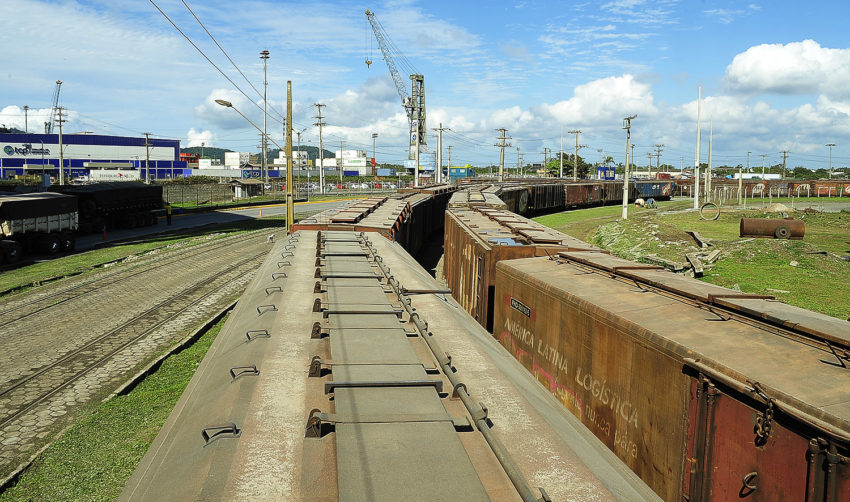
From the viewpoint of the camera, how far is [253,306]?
8391 millimetres

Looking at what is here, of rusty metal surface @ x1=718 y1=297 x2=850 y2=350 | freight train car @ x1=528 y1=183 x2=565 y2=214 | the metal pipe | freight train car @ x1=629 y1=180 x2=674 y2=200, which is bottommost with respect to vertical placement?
the metal pipe

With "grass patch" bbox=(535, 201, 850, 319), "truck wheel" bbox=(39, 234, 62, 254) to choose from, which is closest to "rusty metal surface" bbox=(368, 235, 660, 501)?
"grass patch" bbox=(535, 201, 850, 319)

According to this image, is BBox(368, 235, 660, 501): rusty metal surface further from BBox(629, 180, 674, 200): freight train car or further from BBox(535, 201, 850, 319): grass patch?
BBox(629, 180, 674, 200): freight train car

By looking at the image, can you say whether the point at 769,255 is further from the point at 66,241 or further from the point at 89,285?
the point at 66,241

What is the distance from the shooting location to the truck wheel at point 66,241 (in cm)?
3244

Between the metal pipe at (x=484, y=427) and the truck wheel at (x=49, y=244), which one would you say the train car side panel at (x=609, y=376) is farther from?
the truck wheel at (x=49, y=244)

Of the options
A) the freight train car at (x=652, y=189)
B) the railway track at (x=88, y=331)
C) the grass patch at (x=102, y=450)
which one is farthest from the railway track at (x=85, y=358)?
the freight train car at (x=652, y=189)

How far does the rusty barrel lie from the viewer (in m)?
28.5

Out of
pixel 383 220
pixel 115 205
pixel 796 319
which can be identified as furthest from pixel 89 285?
pixel 796 319

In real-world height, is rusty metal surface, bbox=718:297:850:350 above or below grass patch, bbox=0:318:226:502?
above

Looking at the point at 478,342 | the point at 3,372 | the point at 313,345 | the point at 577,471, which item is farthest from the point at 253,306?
the point at 3,372

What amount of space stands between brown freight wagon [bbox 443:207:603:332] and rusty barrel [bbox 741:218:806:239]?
60.7 feet

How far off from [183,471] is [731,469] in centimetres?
469

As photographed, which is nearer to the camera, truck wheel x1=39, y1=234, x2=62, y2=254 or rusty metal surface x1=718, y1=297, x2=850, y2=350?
rusty metal surface x1=718, y1=297, x2=850, y2=350
